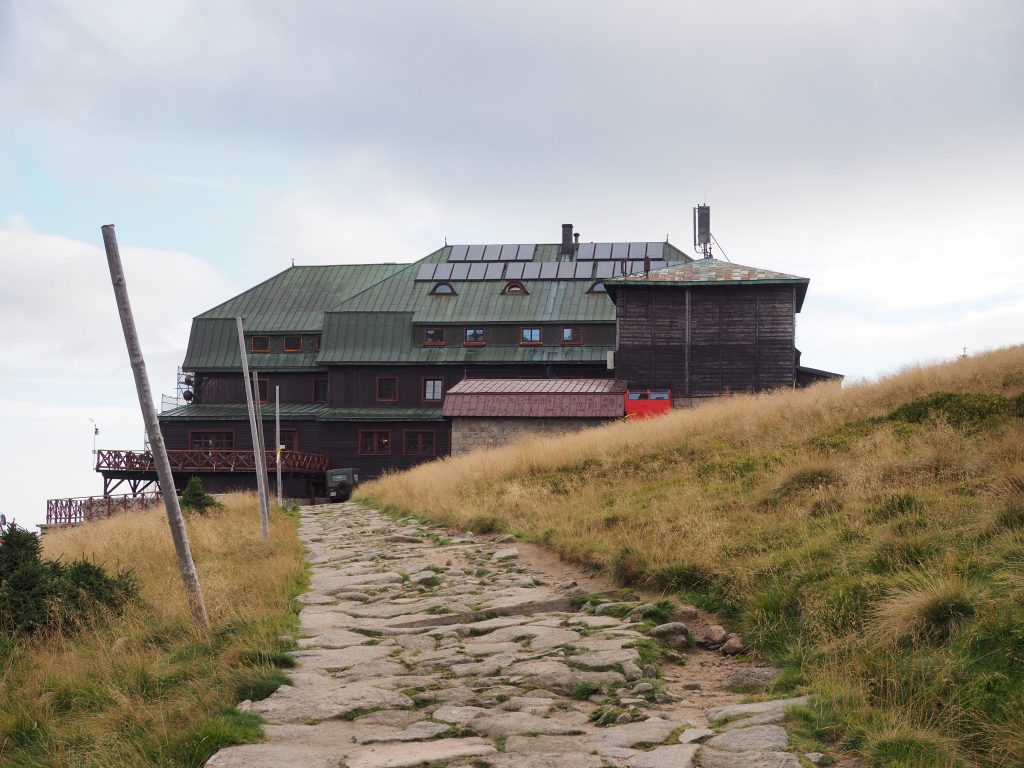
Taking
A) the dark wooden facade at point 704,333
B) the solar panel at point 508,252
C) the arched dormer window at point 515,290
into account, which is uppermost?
the solar panel at point 508,252

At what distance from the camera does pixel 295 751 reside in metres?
6.75

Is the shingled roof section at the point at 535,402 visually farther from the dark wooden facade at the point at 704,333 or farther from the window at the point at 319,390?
the window at the point at 319,390

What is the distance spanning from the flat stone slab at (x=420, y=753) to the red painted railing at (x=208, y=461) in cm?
4020

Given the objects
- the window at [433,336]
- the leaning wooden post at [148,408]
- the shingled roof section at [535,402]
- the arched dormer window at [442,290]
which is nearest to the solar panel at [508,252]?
the arched dormer window at [442,290]

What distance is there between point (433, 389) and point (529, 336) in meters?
5.66

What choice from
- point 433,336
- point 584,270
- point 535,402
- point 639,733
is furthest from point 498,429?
point 639,733

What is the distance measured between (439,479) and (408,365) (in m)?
27.6

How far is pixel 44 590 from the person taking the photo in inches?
465

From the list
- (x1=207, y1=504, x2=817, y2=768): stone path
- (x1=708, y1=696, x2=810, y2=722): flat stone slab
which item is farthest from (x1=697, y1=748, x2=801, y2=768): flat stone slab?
(x1=708, y1=696, x2=810, y2=722): flat stone slab

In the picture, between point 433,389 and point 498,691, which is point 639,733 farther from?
point 433,389

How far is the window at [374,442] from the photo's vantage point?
5059 cm

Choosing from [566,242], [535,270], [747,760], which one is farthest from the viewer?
[566,242]

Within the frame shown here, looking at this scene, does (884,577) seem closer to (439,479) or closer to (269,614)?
(269,614)

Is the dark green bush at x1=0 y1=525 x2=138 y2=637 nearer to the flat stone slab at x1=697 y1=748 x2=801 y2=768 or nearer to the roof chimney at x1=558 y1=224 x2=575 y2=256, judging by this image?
the flat stone slab at x1=697 y1=748 x2=801 y2=768
